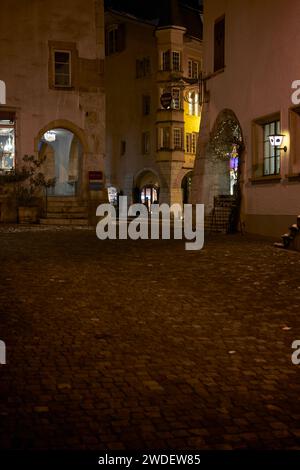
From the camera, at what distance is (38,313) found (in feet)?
21.7

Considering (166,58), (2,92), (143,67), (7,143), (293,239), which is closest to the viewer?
(293,239)

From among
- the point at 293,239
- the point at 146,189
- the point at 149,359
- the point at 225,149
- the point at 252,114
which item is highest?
the point at 252,114

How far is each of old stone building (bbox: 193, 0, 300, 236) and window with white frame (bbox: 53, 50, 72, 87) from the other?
688 centimetres

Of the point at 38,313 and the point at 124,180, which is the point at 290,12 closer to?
the point at 38,313

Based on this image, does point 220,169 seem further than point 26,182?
No

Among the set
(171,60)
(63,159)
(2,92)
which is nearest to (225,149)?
(2,92)

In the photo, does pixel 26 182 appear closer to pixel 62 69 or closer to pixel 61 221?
pixel 61 221

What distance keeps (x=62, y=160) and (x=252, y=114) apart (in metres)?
13.4

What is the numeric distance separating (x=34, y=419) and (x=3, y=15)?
24571mm

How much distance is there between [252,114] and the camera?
1841 cm

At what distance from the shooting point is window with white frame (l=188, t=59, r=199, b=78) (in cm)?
4384

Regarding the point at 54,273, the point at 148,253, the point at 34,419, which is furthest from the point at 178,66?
the point at 34,419
